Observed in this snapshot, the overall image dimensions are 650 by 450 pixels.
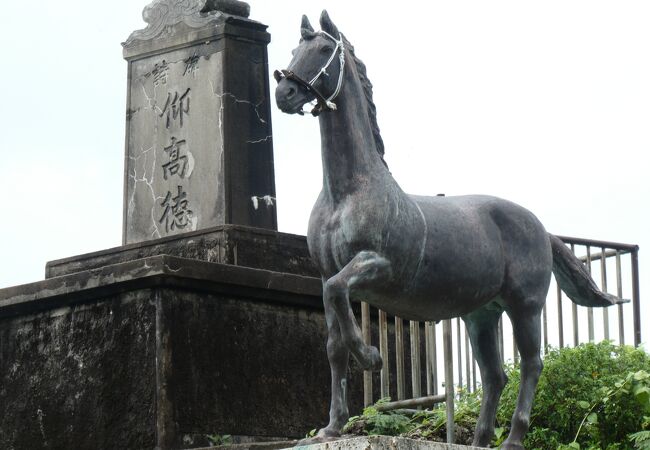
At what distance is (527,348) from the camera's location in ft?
32.9

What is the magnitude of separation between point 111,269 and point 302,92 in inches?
139

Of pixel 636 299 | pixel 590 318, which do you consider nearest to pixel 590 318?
pixel 590 318

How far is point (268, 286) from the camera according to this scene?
12711 millimetres

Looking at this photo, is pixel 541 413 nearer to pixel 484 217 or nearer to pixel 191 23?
pixel 484 217

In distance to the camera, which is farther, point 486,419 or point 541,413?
point 541,413

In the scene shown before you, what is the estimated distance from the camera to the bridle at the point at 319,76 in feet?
30.6

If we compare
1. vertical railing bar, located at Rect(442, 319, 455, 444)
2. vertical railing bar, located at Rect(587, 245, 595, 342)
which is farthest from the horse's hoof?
vertical railing bar, located at Rect(587, 245, 595, 342)

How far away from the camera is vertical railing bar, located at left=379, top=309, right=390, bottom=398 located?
12.1 m

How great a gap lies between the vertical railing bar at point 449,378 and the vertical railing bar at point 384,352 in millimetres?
461

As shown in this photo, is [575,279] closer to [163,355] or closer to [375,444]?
[375,444]

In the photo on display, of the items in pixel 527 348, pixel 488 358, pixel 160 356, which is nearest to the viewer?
pixel 527 348

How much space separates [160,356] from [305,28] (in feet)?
10.8

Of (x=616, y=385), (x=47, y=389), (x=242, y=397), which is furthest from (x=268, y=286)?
(x=616, y=385)

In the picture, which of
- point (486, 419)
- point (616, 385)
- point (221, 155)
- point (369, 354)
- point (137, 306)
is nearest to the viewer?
point (369, 354)
